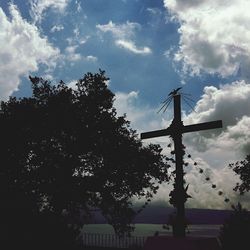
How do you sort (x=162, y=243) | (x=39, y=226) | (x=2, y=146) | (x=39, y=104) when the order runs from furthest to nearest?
(x=39, y=104) → (x=2, y=146) → (x=39, y=226) → (x=162, y=243)

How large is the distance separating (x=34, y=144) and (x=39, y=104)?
3420mm

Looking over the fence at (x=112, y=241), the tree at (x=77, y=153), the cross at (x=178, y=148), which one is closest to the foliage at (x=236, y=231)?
the fence at (x=112, y=241)

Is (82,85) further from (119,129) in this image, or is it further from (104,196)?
(104,196)

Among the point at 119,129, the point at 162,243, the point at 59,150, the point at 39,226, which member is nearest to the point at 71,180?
the point at 59,150

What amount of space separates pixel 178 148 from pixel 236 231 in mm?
9075

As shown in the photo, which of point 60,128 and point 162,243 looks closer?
point 162,243

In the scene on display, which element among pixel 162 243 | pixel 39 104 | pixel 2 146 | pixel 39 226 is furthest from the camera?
pixel 39 104

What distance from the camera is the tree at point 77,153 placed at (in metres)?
32.3

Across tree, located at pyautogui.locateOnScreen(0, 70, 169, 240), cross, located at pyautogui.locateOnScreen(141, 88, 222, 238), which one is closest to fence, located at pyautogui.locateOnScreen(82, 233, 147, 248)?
tree, located at pyautogui.locateOnScreen(0, 70, 169, 240)

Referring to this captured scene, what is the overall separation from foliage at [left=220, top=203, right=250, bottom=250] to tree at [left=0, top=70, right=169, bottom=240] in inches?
554

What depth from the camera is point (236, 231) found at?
1925 centimetres

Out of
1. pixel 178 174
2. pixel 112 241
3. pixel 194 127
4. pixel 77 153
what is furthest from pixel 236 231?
pixel 77 153

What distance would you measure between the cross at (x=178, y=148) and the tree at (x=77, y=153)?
19497 millimetres

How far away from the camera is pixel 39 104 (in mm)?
34000
